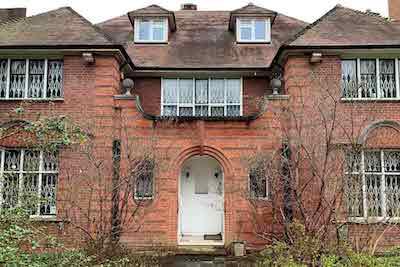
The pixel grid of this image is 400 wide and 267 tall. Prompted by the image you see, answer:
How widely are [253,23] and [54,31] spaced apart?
26.2 ft

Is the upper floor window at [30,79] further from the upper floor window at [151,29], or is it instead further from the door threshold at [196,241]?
the door threshold at [196,241]

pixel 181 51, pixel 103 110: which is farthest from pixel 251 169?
pixel 181 51

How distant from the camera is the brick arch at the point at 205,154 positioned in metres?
17.0

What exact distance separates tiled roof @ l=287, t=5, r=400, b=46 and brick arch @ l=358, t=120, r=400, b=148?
8.08ft

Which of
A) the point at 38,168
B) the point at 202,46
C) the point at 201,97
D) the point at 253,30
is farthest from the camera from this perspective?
the point at 253,30

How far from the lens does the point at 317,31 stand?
17516mm

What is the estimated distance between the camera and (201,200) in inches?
718

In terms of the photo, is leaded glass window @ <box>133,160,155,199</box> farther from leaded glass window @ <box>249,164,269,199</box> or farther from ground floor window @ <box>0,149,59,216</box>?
leaded glass window @ <box>249,164,269,199</box>

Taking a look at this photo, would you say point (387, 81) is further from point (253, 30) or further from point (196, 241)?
point (196, 241)

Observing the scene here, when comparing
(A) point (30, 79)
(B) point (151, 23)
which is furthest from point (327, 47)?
(A) point (30, 79)

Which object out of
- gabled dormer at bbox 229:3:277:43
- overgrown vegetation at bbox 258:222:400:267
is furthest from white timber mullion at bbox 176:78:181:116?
overgrown vegetation at bbox 258:222:400:267

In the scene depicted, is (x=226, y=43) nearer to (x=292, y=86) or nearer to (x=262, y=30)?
(x=262, y=30)

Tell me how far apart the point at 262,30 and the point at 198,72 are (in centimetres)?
407

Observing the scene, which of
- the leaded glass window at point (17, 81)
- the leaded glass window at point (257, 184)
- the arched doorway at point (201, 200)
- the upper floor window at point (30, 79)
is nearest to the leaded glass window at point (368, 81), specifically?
the leaded glass window at point (257, 184)
